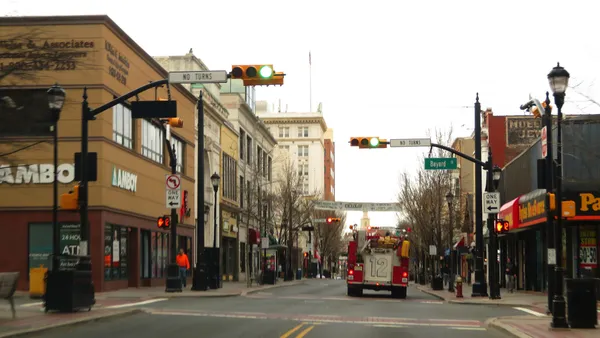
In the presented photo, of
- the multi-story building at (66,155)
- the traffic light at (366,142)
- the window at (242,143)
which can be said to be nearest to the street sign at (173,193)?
the multi-story building at (66,155)

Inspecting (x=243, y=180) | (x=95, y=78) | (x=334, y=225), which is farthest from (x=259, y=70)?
(x=334, y=225)


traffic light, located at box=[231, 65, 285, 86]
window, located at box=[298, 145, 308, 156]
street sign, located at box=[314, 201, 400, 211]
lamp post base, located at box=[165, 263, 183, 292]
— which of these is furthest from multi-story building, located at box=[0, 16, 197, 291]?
window, located at box=[298, 145, 308, 156]

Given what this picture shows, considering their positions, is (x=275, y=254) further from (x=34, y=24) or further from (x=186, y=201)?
(x=34, y=24)

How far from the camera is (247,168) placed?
Answer: 6912cm

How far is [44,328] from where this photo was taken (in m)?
16.1

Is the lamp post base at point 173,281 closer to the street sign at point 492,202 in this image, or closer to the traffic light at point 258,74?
the street sign at point 492,202

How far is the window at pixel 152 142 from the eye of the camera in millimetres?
40156

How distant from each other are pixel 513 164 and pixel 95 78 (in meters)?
22.4

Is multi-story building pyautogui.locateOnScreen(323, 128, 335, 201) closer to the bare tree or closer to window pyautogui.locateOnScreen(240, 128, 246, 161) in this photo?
window pyautogui.locateOnScreen(240, 128, 246, 161)

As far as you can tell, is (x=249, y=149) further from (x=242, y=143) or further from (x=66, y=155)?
(x=66, y=155)

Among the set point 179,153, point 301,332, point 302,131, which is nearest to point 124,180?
→ point 179,153

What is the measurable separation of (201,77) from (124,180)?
1755cm

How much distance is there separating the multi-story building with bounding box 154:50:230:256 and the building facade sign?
12.6m

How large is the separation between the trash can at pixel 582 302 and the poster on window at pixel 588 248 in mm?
13518
